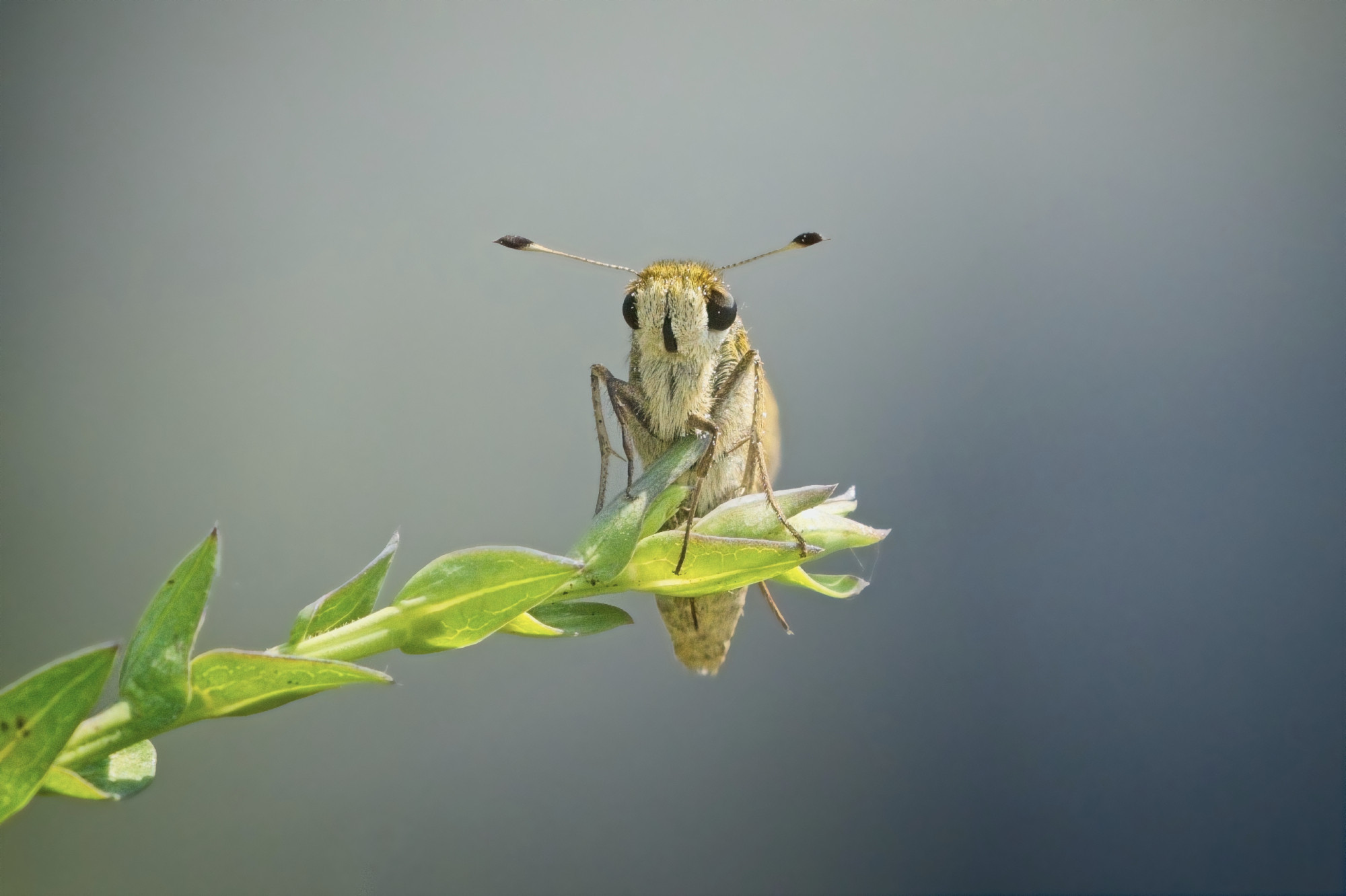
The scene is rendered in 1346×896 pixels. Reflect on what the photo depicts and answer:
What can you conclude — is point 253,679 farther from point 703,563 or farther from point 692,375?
point 692,375

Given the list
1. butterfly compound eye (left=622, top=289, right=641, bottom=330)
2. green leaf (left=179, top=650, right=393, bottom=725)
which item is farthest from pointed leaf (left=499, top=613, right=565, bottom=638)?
butterfly compound eye (left=622, top=289, right=641, bottom=330)

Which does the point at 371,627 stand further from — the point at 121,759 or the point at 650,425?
the point at 650,425

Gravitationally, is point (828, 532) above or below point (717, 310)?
below

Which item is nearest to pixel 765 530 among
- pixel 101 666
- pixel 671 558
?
pixel 671 558

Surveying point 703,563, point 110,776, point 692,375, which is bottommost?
point 110,776

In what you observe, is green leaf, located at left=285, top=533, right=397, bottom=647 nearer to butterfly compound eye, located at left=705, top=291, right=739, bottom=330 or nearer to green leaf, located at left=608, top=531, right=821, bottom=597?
green leaf, located at left=608, top=531, right=821, bottom=597

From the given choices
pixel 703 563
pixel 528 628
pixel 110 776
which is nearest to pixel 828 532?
pixel 703 563

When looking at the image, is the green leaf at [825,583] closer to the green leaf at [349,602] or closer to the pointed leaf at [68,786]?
the green leaf at [349,602]
